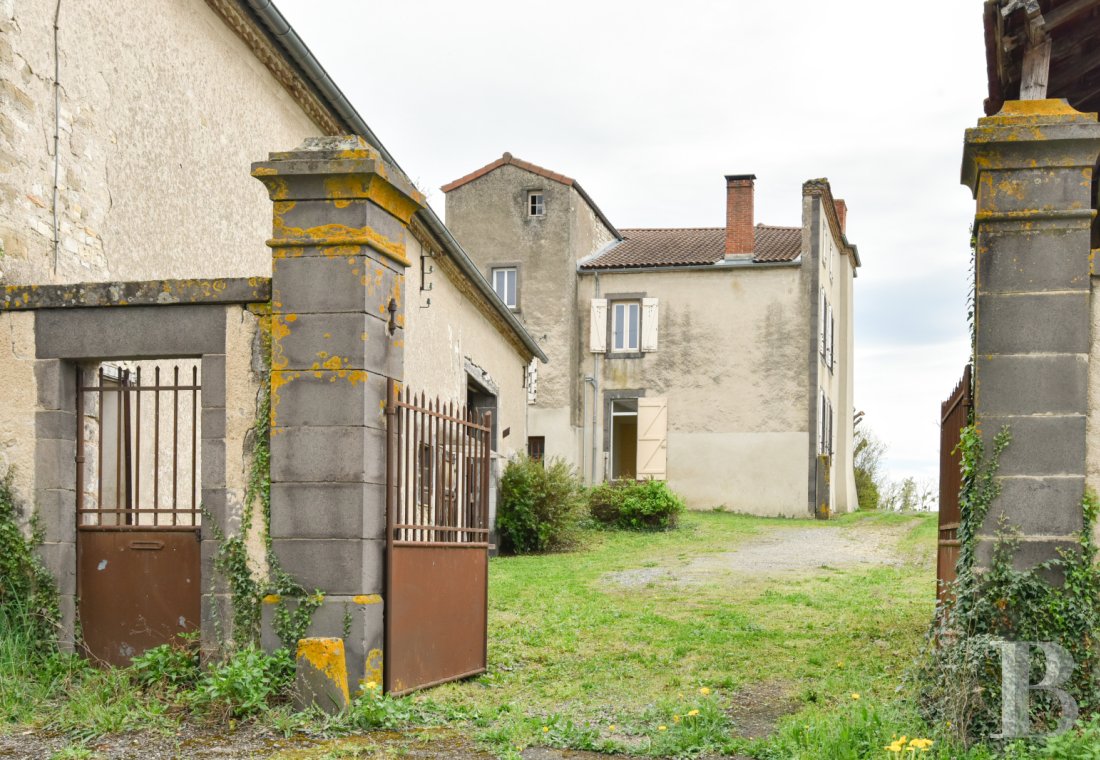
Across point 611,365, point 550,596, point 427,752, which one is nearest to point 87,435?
point 427,752

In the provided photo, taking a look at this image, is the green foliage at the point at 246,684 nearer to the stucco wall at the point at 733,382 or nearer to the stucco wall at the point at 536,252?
the stucco wall at the point at 536,252

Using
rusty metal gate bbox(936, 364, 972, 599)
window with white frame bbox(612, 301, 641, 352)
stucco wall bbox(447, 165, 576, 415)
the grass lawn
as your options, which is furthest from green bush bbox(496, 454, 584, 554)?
rusty metal gate bbox(936, 364, 972, 599)

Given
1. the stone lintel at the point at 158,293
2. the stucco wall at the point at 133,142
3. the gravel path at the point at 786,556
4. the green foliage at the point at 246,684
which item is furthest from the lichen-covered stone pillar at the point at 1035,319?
the gravel path at the point at 786,556

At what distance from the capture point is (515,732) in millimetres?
5520

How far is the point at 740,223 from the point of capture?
24016mm

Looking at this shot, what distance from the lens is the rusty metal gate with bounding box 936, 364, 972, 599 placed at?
19.4ft

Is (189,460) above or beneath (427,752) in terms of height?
above

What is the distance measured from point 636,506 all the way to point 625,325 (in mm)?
6464

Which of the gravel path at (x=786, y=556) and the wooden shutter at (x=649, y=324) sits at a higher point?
the wooden shutter at (x=649, y=324)

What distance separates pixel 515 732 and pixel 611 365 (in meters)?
19.3

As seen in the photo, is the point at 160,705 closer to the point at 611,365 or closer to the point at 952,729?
the point at 952,729

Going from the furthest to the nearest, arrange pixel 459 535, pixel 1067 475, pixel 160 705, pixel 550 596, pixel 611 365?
pixel 611 365 → pixel 550 596 → pixel 459 535 → pixel 160 705 → pixel 1067 475

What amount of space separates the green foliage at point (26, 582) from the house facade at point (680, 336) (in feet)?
57.1

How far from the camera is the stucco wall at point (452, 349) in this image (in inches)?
527
